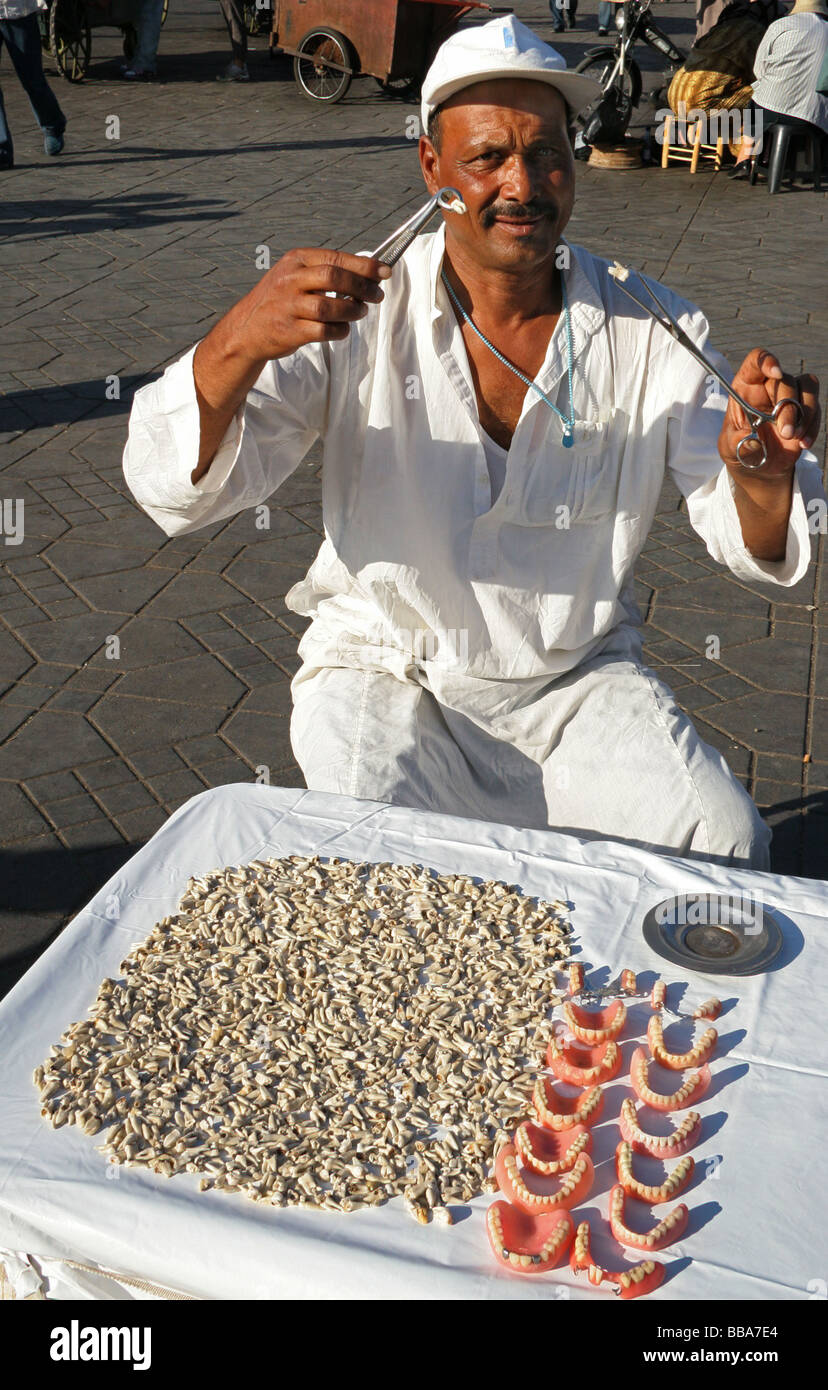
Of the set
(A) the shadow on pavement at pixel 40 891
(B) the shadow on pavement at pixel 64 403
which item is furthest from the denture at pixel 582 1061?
(B) the shadow on pavement at pixel 64 403

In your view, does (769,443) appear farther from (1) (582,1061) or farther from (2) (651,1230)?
(2) (651,1230)

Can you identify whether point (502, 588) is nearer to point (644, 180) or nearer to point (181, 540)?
point (181, 540)

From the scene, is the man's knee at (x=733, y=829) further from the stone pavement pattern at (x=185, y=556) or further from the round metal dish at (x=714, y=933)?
the stone pavement pattern at (x=185, y=556)

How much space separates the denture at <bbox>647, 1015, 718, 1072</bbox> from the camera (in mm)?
1570

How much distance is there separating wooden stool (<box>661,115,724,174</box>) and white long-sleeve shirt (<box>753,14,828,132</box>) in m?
0.99

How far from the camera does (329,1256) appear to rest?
1.32 metres

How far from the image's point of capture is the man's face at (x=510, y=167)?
88.4 inches

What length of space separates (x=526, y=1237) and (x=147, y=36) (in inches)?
611

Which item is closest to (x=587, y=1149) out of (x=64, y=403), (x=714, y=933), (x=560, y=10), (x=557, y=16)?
(x=714, y=933)

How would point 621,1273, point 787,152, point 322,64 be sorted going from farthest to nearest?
point 322,64 → point 787,152 → point 621,1273

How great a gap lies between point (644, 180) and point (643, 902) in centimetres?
1028

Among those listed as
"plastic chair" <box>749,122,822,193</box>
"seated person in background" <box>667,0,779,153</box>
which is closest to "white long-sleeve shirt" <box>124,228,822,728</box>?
"plastic chair" <box>749,122,822,193</box>

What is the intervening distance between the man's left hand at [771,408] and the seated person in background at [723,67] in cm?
972

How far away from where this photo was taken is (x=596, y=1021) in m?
1.65
